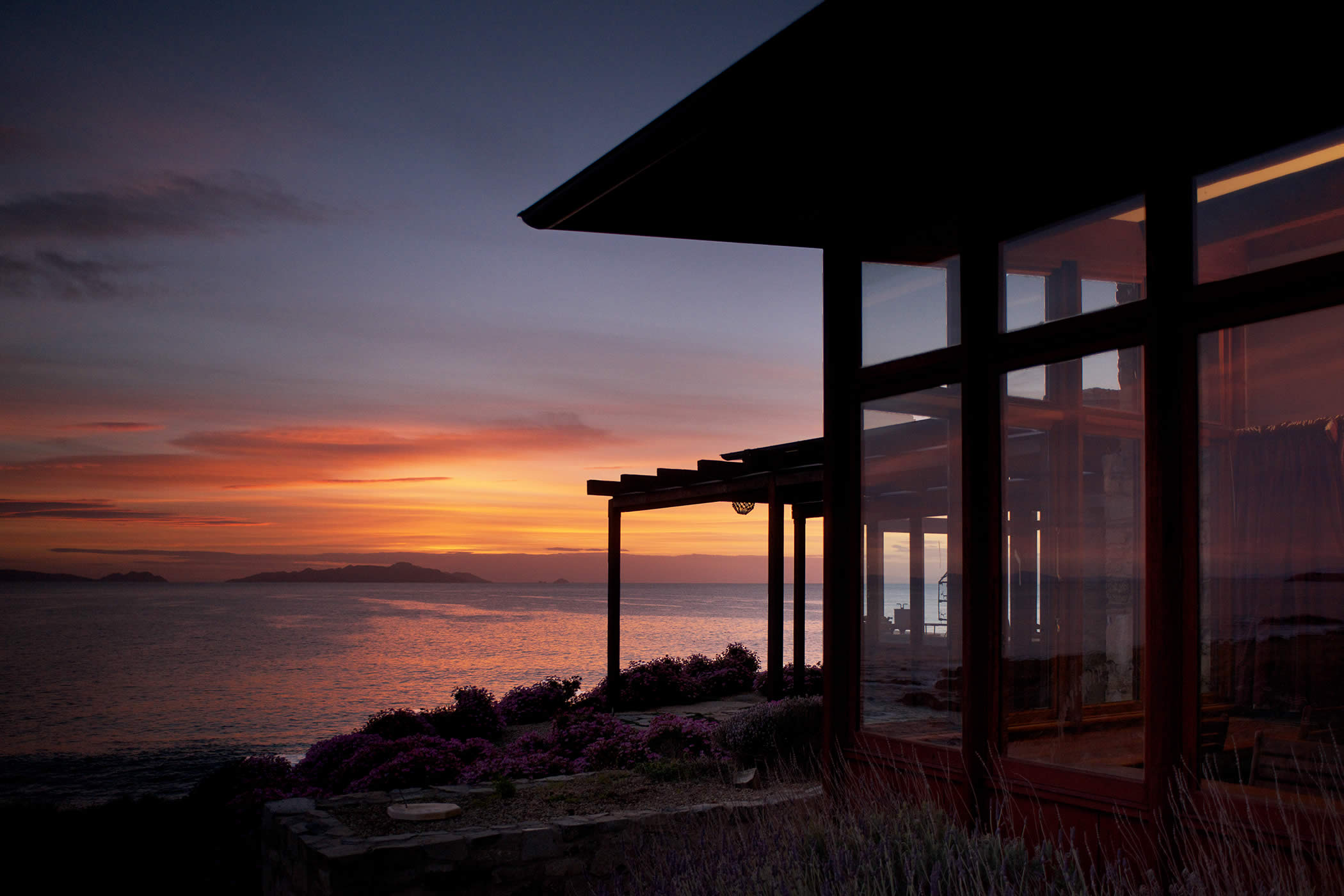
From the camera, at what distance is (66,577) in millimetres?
148125

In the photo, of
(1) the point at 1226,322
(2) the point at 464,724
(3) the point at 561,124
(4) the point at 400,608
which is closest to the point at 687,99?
(1) the point at 1226,322

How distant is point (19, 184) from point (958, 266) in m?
19.1

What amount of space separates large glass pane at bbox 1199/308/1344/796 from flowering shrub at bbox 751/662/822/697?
942cm

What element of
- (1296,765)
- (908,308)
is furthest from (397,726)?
(1296,765)

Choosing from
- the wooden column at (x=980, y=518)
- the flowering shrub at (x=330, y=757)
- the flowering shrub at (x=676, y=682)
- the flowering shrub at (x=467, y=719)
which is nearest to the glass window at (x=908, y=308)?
the wooden column at (x=980, y=518)

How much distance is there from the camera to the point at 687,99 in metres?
4.10

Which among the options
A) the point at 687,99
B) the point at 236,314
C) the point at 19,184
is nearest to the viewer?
the point at 687,99

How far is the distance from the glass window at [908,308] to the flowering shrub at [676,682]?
9904 millimetres

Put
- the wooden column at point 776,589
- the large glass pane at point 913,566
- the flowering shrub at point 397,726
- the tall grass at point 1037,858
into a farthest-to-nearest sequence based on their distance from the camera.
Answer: the flowering shrub at point 397,726 < the wooden column at point 776,589 < the large glass pane at point 913,566 < the tall grass at point 1037,858

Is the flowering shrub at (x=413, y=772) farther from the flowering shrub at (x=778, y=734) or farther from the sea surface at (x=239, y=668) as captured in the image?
the sea surface at (x=239, y=668)

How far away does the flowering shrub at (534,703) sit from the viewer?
1366cm

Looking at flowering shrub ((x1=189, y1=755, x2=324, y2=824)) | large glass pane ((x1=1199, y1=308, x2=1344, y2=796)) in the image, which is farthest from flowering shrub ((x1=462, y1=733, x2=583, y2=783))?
large glass pane ((x1=1199, y1=308, x2=1344, y2=796))

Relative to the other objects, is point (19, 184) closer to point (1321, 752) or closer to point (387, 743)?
point (387, 743)

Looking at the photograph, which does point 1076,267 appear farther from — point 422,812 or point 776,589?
point 776,589
